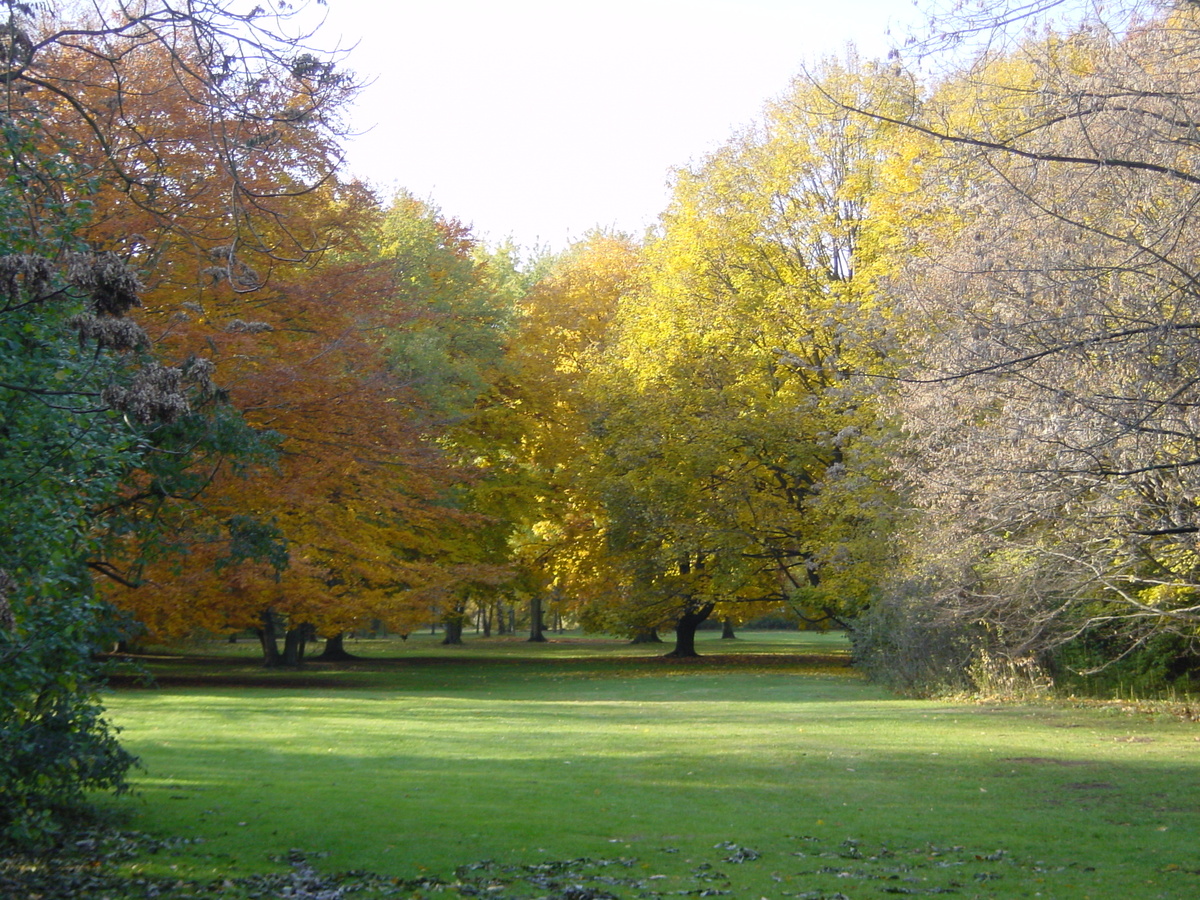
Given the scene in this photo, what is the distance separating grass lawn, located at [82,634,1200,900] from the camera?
26.5 ft

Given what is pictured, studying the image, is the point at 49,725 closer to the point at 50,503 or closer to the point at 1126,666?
the point at 50,503

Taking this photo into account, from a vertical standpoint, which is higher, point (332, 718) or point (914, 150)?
point (914, 150)

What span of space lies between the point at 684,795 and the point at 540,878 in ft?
11.9

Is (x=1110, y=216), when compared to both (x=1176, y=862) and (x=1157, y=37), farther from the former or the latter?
(x=1176, y=862)

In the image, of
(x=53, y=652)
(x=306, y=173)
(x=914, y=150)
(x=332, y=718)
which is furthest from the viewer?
(x=914, y=150)

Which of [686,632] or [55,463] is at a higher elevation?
[55,463]

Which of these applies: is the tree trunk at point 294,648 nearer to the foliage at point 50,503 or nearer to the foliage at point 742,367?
the foliage at point 742,367

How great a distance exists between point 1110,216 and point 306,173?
1096 centimetres

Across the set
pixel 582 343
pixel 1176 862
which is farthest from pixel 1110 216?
pixel 582 343

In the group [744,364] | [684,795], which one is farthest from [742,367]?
[684,795]

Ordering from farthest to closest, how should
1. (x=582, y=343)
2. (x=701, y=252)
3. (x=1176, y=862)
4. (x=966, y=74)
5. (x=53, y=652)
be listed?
(x=582, y=343) → (x=701, y=252) → (x=966, y=74) → (x=1176, y=862) → (x=53, y=652)

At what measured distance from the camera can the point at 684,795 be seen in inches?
441

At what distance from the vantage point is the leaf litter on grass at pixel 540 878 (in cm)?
723

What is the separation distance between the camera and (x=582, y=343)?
40.9 m
